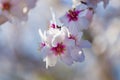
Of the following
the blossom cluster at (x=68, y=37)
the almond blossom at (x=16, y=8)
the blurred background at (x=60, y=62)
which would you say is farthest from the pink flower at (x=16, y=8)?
the blurred background at (x=60, y=62)

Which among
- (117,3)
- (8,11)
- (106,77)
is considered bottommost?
(106,77)

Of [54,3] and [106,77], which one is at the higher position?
[54,3]

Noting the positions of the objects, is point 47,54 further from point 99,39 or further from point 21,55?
point 21,55

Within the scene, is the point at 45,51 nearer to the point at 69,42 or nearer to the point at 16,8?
the point at 69,42

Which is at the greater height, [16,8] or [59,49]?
[16,8]

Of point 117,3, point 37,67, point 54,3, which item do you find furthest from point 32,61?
point 117,3

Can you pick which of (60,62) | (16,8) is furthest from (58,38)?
(60,62)

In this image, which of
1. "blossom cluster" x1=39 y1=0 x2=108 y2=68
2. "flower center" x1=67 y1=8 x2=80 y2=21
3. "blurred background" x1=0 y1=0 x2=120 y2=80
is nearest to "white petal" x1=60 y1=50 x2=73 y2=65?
"blossom cluster" x1=39 y1=0 x2=108 y2=68
